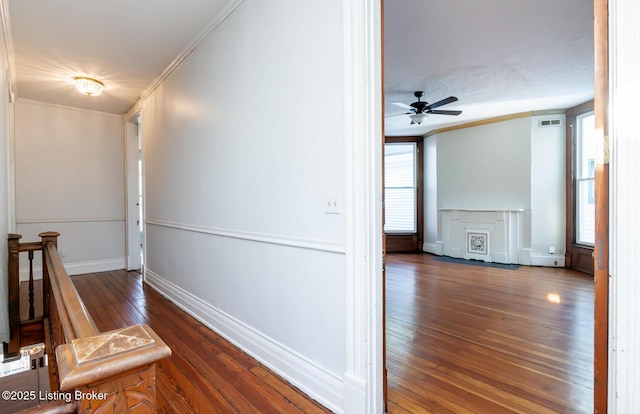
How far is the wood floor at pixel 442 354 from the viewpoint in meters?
1.88

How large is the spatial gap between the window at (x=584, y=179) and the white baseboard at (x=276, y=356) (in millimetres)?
5366

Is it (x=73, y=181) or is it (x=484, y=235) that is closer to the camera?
(x=73, y=181)

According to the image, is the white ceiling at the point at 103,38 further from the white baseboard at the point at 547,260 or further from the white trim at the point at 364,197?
the white baseboard at the point at 547,260

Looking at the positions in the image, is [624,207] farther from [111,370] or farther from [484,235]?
[484,235]

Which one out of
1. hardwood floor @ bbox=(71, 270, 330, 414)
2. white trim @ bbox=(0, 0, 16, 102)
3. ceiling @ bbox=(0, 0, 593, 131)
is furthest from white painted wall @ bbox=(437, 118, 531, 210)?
white trim @ bbox=(0, 0, 16, 102)

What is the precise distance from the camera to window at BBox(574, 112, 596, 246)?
17.0 ft

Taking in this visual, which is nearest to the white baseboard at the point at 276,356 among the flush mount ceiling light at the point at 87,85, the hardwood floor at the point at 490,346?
the hardwood floor at the point at 490,346

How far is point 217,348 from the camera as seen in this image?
2.60 m

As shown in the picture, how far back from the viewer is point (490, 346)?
2590 millimetres

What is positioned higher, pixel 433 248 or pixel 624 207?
pixel 624 207

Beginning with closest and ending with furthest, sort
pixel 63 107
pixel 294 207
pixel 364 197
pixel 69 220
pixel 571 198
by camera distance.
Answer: pixel 364 197
pixel 294 207
pixel 63 107
pixel 69 220
pixel 571 198

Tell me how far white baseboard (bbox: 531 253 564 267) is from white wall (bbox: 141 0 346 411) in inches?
214

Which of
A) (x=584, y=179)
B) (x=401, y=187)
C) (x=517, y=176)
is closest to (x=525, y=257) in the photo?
(x=517, y=176)

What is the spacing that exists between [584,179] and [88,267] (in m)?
8.41
